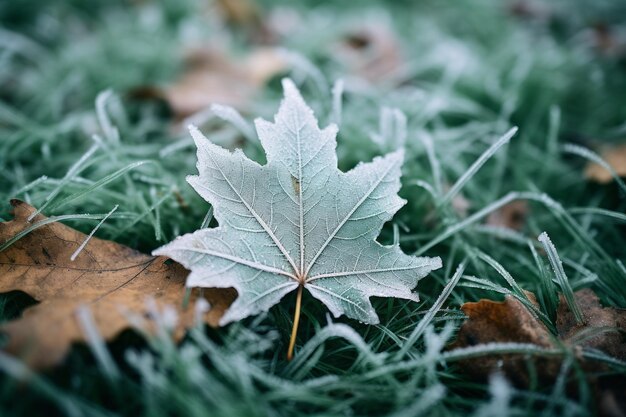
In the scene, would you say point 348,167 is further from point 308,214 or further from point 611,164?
point 611,164

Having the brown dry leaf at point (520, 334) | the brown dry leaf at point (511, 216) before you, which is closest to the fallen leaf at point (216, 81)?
the brown dry leaf at point (511, 216)

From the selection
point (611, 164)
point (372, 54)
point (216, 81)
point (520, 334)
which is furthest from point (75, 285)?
point (372, 54)

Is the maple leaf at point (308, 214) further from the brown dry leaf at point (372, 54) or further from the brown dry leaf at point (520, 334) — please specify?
the brown dry leaf at point (372, 54)

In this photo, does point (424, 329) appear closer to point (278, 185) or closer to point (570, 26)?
point (278, 185)

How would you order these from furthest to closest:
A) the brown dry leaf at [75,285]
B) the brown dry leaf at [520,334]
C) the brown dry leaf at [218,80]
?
the brown dry leaf at [218,80] < the brown dry leaf at [520,334] < the brown dry leaf at [75,285]

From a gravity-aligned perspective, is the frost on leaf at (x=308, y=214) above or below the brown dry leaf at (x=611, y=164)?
above

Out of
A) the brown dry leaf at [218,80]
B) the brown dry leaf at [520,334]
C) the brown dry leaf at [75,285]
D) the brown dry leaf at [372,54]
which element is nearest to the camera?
the brown dry leaf at [75,285]

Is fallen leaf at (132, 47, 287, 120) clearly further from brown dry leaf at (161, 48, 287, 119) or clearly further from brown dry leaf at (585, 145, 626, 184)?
brown dry leaf at (585, 145, 626, 184)
